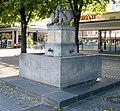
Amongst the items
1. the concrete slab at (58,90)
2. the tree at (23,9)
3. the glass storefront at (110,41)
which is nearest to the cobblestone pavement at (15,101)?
the concrete slab at (58,90)

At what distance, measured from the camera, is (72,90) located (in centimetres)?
705

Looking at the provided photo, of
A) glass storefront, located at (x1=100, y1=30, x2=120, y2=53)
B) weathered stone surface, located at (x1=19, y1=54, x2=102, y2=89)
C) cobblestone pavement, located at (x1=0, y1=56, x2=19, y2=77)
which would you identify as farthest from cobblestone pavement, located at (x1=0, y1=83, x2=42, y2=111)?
glass storefront, located at (x1=100, y1=30, x2=120, y2=53)

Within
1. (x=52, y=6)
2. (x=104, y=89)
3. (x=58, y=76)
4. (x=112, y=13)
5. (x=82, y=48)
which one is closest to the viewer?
(x=58, y=76)

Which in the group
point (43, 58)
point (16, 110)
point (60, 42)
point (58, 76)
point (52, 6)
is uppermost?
point (52, 6)

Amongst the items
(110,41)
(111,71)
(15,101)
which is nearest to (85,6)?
(110,41)

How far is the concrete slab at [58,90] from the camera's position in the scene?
240 inches

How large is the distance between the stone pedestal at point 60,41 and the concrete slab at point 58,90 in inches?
50.4

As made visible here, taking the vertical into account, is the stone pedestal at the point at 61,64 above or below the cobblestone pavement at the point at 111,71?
above

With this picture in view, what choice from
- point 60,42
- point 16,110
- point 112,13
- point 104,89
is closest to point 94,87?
point 104,89

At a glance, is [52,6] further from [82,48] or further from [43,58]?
[82,48]

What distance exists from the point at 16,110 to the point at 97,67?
405 cm

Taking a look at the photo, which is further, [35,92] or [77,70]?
[77,70]

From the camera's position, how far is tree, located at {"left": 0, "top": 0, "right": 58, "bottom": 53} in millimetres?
13180

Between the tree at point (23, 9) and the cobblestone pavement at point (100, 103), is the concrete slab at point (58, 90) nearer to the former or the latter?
the cobblestone pavement at point (100, 103)
